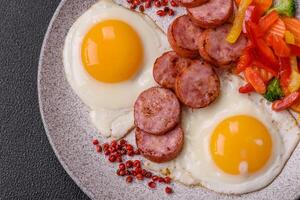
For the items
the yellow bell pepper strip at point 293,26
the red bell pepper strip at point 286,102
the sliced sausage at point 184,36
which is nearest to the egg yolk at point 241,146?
the red bell pepper strip at point 286,102

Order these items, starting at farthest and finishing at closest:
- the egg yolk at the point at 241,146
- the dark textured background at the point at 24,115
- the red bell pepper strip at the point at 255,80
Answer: the dark textured background at the point at 24,115 → the red bell pepper strip at the point at 255,80 → the egg yolk at the point at 241,146

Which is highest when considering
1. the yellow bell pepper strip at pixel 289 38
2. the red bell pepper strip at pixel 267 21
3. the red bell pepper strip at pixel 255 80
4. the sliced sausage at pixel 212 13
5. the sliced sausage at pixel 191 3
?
the sliced sausage at pixel 191 3

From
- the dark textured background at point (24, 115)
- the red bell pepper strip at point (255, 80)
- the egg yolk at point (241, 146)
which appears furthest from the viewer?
the dark textured background at point (24, 115)

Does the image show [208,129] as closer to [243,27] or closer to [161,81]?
[161,81]

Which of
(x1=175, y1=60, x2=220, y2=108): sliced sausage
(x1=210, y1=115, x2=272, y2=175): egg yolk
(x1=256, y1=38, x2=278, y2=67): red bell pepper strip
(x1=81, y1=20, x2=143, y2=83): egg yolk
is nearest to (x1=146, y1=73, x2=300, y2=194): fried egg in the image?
(x1=210, y1=115, x2=272, y2=175): egg yolk

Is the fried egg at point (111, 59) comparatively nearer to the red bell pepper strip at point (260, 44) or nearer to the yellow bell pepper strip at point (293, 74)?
the red bell pepper strip at point (260, 44)

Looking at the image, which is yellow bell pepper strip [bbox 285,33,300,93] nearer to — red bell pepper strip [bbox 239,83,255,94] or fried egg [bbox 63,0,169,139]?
red bell pepper strip [bbox 239,83,255,94]
